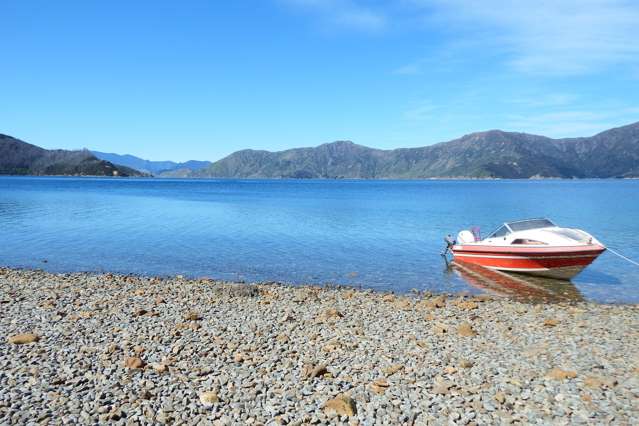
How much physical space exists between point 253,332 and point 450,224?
3764cm

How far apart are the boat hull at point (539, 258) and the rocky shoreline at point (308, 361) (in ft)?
17.6

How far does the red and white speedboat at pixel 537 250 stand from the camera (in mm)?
21766

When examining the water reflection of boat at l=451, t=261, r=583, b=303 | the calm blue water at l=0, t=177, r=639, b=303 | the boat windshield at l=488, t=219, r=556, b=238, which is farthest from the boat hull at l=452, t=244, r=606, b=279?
the boat windshield at l=488, t=219, r=556, b=238

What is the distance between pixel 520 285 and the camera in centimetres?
2173

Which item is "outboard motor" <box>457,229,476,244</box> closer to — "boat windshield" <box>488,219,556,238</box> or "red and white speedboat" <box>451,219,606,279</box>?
"red and white speedboat" <box>451,219,606,279</box>

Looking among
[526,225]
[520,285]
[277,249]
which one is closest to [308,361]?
[520,285]

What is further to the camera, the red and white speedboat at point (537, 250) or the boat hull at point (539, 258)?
the red and white speedboat at point (537, 250)

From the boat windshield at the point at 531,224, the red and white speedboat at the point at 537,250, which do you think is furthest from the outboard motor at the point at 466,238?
the boat windshield at the point at 531,224

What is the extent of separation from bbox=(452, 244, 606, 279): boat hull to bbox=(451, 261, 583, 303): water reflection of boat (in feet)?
1.18

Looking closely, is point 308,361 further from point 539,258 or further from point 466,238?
point 466,238

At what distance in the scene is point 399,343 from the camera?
11.5 meters

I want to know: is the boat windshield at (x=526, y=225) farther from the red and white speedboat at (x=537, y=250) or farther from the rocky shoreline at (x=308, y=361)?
the rocky shoreline at (x=308, y=361)

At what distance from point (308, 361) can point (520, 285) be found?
49.4 ft

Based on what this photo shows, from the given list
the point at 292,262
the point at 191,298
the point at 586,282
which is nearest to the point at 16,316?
the point at 191,298
